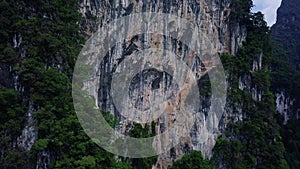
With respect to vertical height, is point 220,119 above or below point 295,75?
below

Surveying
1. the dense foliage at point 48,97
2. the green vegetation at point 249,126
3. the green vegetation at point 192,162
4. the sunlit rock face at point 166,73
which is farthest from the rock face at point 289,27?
the green vegetation at point 192,162

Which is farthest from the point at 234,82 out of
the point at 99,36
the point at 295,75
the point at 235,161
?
the point at 295,75

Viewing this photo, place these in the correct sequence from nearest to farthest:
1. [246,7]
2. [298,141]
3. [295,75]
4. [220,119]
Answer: [220,119], [246,7], [298,141], [295,75]

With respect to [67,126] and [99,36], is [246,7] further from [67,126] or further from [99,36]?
[67,126]

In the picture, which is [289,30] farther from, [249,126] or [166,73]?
[166,73]

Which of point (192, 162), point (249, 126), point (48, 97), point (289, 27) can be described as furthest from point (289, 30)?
point (48, 97)

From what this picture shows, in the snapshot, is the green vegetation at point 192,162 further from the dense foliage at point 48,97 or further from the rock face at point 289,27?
the rock face at point 289,27
